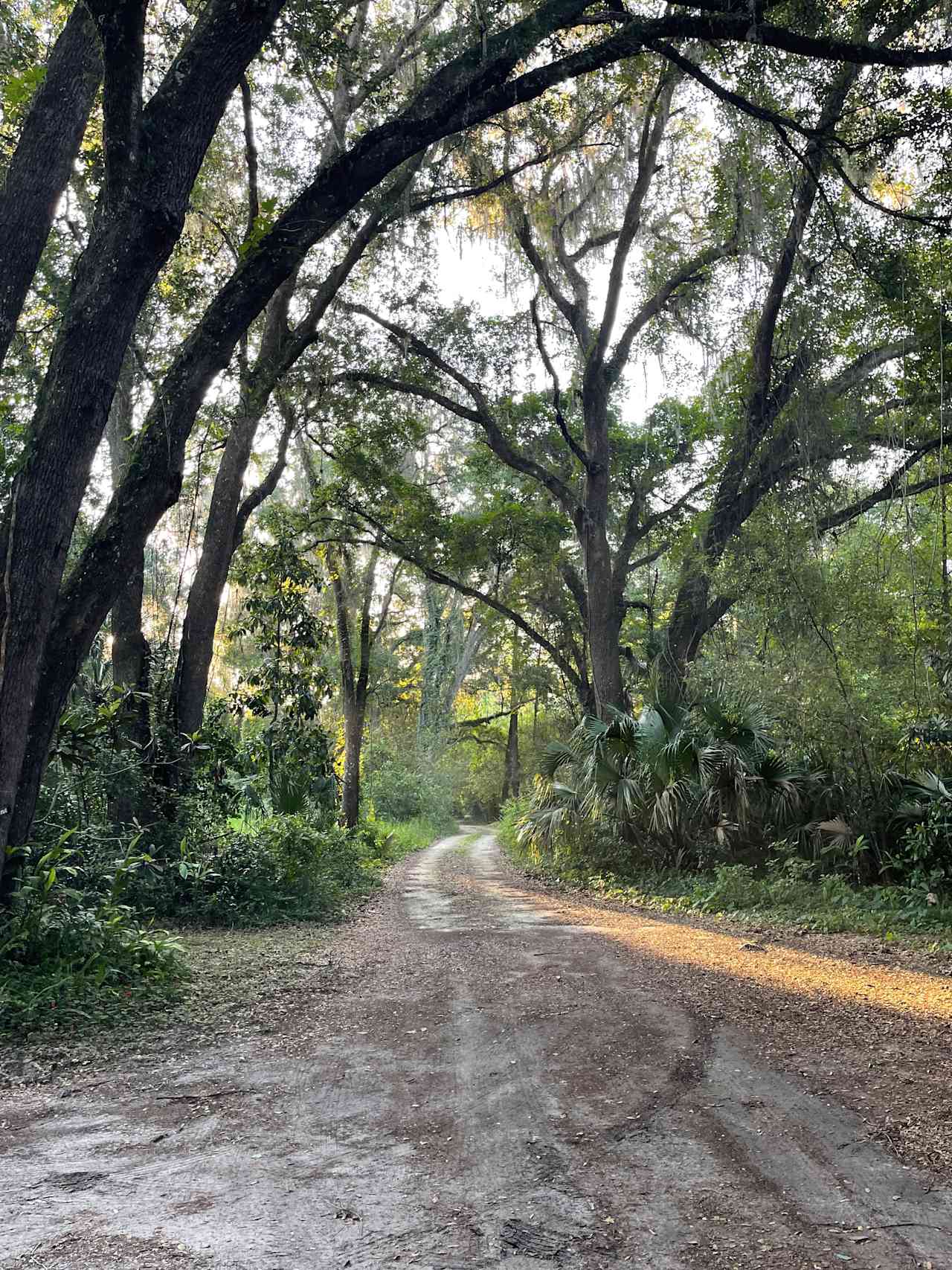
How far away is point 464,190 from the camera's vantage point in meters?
11.9

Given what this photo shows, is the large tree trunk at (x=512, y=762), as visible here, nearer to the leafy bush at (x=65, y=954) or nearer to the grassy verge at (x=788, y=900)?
the grassy verge at (x=788, y=900)

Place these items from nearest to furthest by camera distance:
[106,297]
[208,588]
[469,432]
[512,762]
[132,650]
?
[106,297] < [132,650] < [208,588] < [469,432] < [512,762]

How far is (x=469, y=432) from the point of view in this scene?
19438 mm

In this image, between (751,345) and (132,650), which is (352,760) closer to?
(132,650)

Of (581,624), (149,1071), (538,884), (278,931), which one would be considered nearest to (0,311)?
(149,1071)

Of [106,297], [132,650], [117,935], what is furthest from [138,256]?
[132,650]

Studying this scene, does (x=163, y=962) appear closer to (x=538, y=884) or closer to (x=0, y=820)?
(x=0, y=820)

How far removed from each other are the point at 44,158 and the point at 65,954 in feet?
18.7

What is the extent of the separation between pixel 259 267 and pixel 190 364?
2.73ft

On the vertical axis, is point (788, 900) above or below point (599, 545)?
below

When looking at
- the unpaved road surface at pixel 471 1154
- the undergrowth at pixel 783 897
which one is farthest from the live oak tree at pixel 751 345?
the unpaved road surface at pixel 471 1154

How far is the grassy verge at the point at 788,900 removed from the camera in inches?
329

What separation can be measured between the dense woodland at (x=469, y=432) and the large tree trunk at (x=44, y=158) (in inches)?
1.1

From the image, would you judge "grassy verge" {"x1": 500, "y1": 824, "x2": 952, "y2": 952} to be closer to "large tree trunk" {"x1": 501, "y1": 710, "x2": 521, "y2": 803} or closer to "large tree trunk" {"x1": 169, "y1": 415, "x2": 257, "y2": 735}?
"large tree trunk" {"x1": 169, "y1": 415, "x2": 257, "y2": 735}
